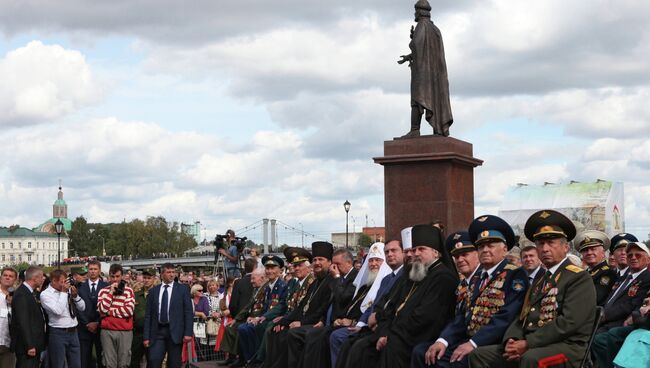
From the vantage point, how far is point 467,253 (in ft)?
30.2

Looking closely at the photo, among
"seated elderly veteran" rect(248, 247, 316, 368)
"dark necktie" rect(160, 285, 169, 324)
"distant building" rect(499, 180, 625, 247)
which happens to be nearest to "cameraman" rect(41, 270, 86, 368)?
"dark necktie" rect(160, 285, 169, 324)

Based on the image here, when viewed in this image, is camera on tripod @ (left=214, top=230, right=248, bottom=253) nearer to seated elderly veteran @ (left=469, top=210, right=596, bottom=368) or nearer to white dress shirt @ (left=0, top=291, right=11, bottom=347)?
white dress shirt @ (left=0, top=291, right=11, bottom=347)

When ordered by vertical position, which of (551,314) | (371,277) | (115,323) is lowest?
(115,323)

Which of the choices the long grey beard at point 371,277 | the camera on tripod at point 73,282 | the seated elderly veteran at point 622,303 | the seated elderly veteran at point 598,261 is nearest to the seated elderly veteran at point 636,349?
the seated elderly veteran at point 622,303

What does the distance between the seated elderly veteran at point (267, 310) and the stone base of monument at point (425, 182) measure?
8.33ft

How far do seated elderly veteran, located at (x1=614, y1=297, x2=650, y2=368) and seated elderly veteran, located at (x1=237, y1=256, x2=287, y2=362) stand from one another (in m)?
6.39

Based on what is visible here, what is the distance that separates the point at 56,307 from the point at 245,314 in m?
2.70

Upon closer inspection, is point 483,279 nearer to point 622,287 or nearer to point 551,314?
point 551,314

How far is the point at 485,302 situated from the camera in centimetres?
852

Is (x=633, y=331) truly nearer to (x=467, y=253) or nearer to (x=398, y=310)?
(x=467, y=253)

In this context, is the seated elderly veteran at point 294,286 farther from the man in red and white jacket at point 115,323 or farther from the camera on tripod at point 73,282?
the camera on tripod at point 73,282

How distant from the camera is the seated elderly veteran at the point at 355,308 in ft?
36.7

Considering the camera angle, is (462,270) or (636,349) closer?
(636,349)

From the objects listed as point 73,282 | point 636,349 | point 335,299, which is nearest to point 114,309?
point 73,282
